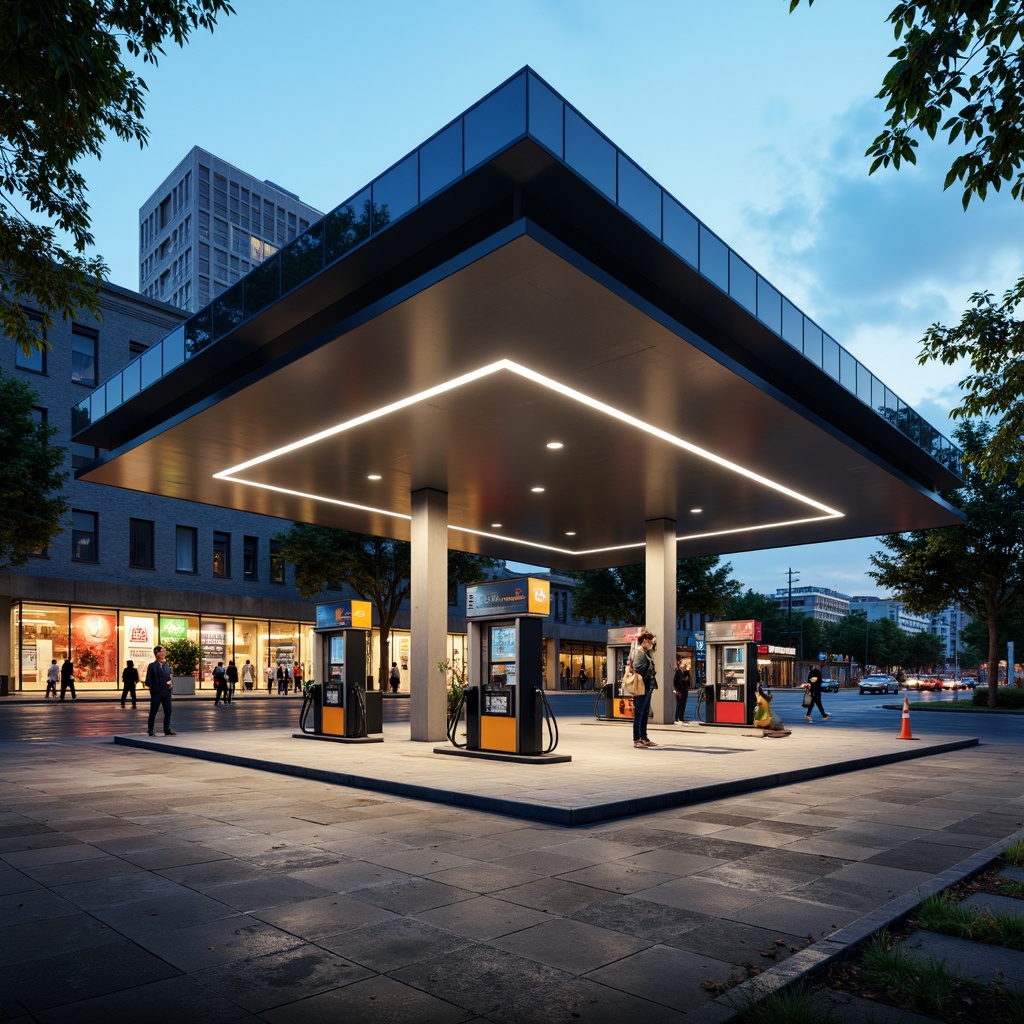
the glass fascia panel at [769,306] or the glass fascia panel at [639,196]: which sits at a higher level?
the glass fascia panel at [639,196]

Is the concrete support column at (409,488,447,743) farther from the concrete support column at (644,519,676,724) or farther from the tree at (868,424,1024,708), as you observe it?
the tree at (868,424,1024,708)

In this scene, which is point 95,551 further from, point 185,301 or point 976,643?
point 185,301

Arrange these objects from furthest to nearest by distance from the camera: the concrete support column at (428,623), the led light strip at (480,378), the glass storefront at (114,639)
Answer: the glass storefront at (114,639) → the concrete support column at (428,623) → the led light strip at (480,378)

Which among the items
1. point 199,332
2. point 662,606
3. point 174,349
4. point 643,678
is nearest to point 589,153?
point 199,332

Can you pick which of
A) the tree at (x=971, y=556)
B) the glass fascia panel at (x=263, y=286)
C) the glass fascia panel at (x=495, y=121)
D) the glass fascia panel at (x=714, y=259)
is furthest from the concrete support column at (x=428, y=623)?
the tree at (x=971, y=556)

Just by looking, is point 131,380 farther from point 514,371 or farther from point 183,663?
point 183,663

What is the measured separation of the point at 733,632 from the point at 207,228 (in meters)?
98.4

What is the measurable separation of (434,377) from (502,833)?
6845 millimetres

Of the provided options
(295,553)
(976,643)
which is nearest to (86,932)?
(295,553)

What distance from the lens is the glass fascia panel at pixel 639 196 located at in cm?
1062

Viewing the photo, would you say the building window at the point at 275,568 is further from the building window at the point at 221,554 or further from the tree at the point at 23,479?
the tree at the point at 23,479

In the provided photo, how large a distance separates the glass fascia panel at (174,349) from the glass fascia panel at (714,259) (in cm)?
897

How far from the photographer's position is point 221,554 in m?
46.9

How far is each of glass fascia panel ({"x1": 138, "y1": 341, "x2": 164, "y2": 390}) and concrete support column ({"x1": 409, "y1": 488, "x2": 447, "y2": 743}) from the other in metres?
6.22
